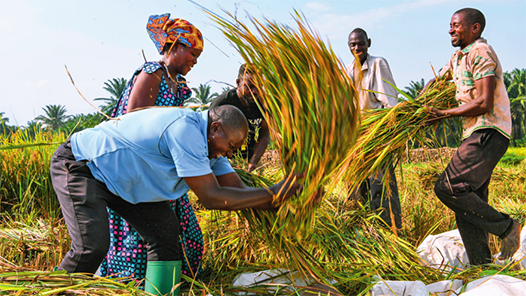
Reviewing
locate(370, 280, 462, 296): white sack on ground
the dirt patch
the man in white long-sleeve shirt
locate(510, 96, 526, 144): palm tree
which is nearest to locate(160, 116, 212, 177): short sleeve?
locate(370, 280, 462, 296): white sack on ground

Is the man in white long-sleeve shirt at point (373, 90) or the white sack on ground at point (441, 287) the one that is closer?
the white sack on ground at point (441, 287)

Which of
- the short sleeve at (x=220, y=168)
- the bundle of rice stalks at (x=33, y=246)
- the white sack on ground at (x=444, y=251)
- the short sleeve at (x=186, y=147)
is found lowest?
the white sack on ground at (x=444, y=251)

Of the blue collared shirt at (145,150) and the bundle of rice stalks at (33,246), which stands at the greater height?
the blue collared shirt at (145,150)

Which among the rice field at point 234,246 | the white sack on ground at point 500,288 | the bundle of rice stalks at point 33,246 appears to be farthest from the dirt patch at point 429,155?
the bundle of rice stalks at point 33,246

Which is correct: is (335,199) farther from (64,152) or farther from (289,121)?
(64,152)

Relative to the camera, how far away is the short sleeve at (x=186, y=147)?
5.31 ft

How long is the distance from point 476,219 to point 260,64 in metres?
1.89

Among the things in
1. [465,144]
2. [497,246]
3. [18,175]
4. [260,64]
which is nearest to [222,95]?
[260,64]

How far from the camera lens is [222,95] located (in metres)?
2.87

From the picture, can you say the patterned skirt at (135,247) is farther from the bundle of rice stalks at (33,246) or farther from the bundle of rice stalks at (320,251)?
the bundle of rice stalks at (33,246)

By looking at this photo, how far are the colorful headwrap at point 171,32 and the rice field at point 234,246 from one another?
2.82ft

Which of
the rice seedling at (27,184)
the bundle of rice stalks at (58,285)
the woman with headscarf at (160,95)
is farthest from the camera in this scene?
the rice seedling at (27,184)

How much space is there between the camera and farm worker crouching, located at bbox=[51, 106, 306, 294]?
5.42 feet

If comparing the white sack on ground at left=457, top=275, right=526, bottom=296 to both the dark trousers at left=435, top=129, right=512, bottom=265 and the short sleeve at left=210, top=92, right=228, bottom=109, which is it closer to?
the dark trousers at left=435, top=129, right=512, bottom=265
